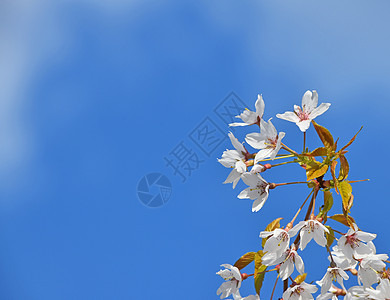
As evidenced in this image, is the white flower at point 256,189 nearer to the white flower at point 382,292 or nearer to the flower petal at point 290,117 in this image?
the flower petal at point 290,117

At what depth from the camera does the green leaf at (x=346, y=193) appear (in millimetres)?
1099

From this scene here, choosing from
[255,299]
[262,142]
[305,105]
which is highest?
[305,105]

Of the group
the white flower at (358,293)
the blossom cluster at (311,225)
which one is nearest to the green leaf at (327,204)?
the blossom cluster at (311,225)

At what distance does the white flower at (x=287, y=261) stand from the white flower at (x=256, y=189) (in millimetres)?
143

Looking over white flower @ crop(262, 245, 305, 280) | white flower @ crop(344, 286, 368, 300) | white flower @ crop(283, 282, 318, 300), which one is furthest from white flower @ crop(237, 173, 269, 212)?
white flower @ crop(344, 286, 368, 300)

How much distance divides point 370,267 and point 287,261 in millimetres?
233

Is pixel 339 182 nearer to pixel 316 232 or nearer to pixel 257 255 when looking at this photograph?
pixel 316 232

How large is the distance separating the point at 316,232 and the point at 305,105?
0.38m

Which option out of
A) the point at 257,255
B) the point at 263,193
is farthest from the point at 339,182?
the point at 257,255

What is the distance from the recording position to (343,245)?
1.15m

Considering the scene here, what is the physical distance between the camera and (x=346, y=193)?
3.63 ft

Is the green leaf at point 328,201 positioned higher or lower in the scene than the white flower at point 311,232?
higher

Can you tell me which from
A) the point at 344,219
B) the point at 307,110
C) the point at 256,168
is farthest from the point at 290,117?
the point at 344,219

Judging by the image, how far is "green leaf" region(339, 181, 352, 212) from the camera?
1.10 meters
